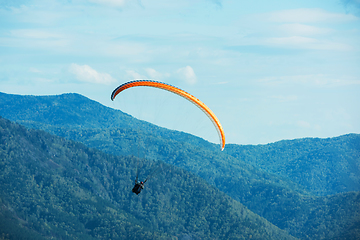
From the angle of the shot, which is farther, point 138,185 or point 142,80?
point 142,80

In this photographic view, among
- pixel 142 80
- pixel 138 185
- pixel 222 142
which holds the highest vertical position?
pixel 142 80

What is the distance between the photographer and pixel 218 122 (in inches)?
2665

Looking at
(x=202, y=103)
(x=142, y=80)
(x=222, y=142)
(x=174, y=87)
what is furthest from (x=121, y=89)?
(x=222, y=142)

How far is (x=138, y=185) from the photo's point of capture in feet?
200

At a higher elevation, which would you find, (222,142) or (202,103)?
(202,103)

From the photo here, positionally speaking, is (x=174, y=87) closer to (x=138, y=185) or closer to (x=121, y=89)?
(x=121, y=89)

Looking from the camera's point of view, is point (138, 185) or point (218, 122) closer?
point (138, 185)

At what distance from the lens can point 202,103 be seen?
6681 centimetres

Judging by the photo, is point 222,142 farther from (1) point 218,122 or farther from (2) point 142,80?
(2) point 142,80

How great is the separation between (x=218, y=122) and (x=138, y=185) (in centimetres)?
1608

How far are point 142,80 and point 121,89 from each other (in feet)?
13.3

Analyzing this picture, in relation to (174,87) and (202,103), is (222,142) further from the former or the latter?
(174,87)

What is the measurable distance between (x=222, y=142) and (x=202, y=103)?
682 cm

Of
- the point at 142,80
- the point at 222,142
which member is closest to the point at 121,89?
the point at 142,80
